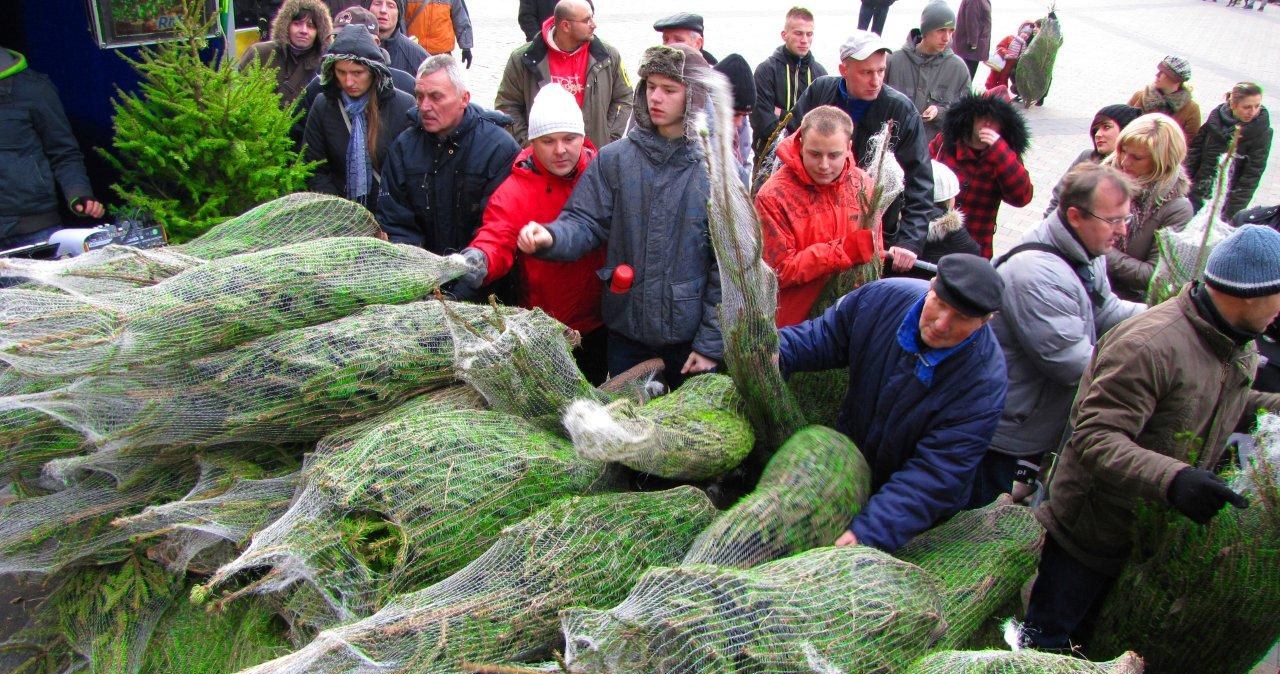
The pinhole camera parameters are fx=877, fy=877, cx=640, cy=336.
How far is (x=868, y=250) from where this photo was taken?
374cm

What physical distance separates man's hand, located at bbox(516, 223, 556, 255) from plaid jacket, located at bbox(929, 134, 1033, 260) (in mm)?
3256

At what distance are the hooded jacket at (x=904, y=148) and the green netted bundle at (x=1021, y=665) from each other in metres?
3.03

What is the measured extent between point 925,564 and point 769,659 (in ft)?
2.96

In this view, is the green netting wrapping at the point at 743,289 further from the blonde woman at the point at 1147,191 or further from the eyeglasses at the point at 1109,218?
the blonde woman at the point at 1147,191

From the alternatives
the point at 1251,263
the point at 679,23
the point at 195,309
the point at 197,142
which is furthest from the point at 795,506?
the point at 679,23

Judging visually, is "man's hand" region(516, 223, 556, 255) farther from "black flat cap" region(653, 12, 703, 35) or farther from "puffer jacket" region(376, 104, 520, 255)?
"black flat cap" region(653, 12, 703, 35)

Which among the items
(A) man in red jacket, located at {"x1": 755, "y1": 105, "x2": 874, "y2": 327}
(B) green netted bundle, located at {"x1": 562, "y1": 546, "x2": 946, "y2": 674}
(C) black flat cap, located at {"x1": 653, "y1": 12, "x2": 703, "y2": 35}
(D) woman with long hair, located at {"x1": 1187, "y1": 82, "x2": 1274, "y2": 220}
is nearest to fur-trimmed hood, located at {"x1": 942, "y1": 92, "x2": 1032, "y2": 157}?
(C) black flat cap, located at {"x1": 653, "y1": 12, "x2": 703, "y2": 35}

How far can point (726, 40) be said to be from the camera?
46.5 ft

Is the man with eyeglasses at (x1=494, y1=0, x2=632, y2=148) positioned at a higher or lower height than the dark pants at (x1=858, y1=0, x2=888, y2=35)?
lower

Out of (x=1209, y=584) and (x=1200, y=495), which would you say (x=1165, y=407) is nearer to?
(x=1200, y=495)

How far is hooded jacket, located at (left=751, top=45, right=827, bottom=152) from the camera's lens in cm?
670

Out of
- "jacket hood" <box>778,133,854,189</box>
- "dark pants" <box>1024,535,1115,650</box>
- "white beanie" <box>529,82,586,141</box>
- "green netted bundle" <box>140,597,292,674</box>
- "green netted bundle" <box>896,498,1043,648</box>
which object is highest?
"white beanie" <box>529,82,586,141</box>

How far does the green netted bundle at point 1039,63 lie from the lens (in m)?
12.3

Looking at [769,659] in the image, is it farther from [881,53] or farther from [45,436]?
[881,53]
